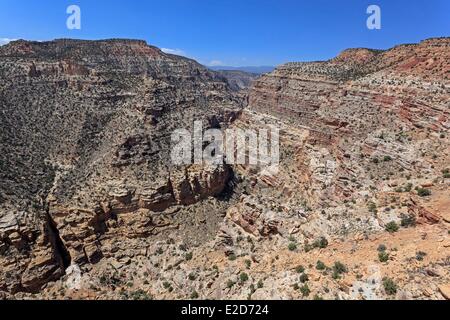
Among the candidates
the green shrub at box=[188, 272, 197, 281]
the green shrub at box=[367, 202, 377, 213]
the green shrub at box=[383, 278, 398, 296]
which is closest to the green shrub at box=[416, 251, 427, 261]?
the green shrub at box=[383, 278, 398, 296]

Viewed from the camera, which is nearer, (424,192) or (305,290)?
(305,290)

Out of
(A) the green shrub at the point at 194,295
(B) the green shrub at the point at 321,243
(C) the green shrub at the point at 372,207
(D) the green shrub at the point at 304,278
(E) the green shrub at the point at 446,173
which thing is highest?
(E) the green shrub at the point at 446,173

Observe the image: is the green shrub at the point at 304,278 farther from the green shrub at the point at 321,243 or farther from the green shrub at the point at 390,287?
the green shrub at the point at 321,243

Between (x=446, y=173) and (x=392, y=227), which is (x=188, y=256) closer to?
(x=392, y=227)

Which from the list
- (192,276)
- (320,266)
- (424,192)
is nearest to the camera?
(320,266)

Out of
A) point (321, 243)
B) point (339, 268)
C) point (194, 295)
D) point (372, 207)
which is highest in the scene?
point (372, 207)

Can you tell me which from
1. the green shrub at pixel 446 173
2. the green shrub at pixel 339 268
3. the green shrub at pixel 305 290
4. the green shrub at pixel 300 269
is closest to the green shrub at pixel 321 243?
the green shrub at pixel 300 269

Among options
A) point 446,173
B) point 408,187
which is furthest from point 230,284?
point 446,173

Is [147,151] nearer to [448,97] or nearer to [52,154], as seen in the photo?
[52,154]
